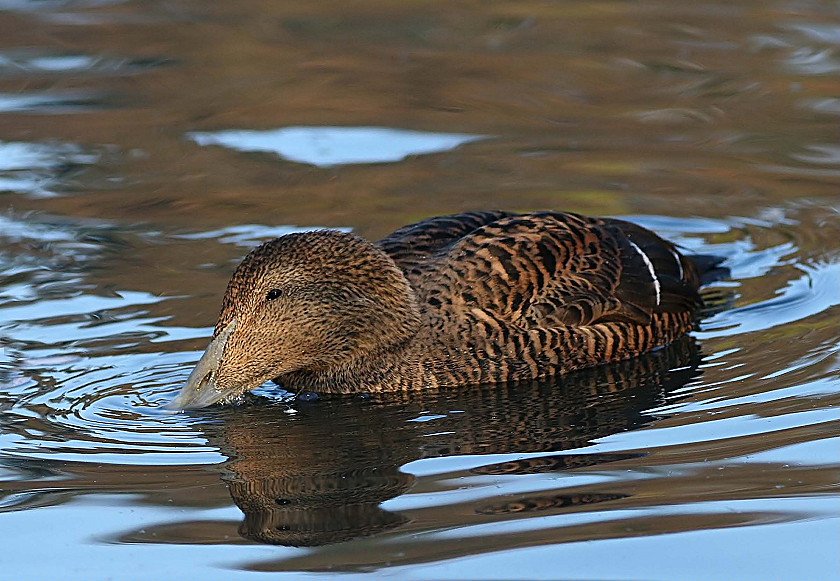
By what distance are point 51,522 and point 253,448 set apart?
1173 millimetres

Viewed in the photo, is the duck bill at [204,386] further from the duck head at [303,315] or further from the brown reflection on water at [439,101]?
the brown reflection on water at [439,101]

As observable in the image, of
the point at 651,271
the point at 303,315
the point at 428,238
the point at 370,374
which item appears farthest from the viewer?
the point at 651,271

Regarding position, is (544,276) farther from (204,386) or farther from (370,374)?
(204,386)

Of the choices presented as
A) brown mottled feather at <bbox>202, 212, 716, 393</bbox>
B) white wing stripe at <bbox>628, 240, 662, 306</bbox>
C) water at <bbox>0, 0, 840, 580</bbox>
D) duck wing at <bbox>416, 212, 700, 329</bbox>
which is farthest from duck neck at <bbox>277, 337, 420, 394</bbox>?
white wing stripe at <bbox>628, 240, 662, 306</bbox>

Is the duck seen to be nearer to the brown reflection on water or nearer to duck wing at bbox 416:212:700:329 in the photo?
duck wing at bbox 416:212:700:329

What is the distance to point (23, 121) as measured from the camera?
12625mm

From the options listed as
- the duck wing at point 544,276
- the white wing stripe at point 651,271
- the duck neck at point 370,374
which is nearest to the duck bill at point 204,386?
the duck neck at point 370,374

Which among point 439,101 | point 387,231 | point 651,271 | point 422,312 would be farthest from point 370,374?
point 439,101

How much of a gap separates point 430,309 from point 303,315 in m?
0.69

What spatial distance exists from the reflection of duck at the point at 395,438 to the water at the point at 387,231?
22 millimetres

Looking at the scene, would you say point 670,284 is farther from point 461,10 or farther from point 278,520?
point 461,10

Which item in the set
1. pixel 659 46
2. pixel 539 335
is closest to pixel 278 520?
pixel 539 335

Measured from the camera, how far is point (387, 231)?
33.4 ft

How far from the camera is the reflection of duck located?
5926mm
